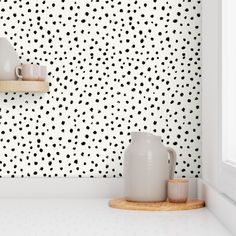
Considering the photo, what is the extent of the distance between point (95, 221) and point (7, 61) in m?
0.75

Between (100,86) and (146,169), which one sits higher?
(100,86)

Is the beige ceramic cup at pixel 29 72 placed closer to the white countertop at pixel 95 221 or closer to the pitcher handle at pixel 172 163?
the white countertop at pixel 95 221

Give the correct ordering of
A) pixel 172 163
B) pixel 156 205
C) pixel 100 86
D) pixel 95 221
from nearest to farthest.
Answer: pixel 95 221
pixel 156 205
pixel 172 163
pixel 100 86

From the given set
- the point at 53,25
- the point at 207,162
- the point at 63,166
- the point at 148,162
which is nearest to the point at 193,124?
the point at 207,162

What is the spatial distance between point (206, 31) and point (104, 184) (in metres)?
0.67

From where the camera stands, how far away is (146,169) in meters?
1.84

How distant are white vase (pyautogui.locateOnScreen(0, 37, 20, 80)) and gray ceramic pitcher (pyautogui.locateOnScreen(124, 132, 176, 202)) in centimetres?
51

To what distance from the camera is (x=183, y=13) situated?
2109 mm

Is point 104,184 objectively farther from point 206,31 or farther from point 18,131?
point 206,31

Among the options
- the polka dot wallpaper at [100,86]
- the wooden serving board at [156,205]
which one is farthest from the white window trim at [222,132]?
the polka dot wallpaper at [100,86]

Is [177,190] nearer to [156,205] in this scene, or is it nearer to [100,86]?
[156,205]

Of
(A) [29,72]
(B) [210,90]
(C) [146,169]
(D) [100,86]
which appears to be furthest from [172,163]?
(A) [29,72]

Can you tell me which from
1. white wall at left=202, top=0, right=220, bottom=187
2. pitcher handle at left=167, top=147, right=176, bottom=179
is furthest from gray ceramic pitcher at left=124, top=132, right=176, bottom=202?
white wall at left=202, top=0, right=220, bottom=187

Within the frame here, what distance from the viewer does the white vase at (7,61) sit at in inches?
78.5
